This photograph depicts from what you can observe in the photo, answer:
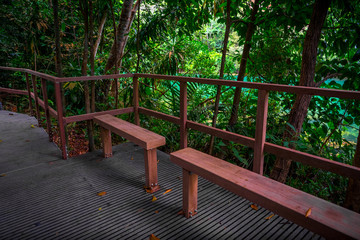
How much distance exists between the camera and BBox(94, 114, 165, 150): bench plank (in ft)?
8.63

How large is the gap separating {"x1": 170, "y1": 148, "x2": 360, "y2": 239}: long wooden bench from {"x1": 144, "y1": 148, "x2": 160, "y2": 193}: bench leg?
446 millimetres

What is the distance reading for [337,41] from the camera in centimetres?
316

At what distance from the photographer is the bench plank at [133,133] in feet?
8.63

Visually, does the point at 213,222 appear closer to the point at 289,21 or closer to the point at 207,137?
the point at 207,137

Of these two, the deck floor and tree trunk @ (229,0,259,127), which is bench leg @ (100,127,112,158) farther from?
tree trunk @ (229,0,259,127)

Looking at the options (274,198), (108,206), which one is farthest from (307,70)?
(108,206)

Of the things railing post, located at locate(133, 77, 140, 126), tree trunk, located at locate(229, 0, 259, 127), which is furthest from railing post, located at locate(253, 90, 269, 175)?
railing post, located at locate(133, 77, 140, 126)

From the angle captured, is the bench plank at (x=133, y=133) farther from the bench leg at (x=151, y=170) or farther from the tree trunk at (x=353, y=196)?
the tree trunk at (x=353, y=196)

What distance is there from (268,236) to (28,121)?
201 inches

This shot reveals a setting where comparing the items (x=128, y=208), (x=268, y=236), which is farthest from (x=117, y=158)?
(x=268, y=236)

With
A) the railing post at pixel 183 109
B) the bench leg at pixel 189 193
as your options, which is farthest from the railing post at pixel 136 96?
the bench leg at pixel 189 193

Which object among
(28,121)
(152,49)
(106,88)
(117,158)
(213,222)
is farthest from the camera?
(152,49)

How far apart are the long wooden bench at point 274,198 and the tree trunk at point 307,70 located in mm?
1508

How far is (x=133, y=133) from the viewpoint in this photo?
2.89 metres
